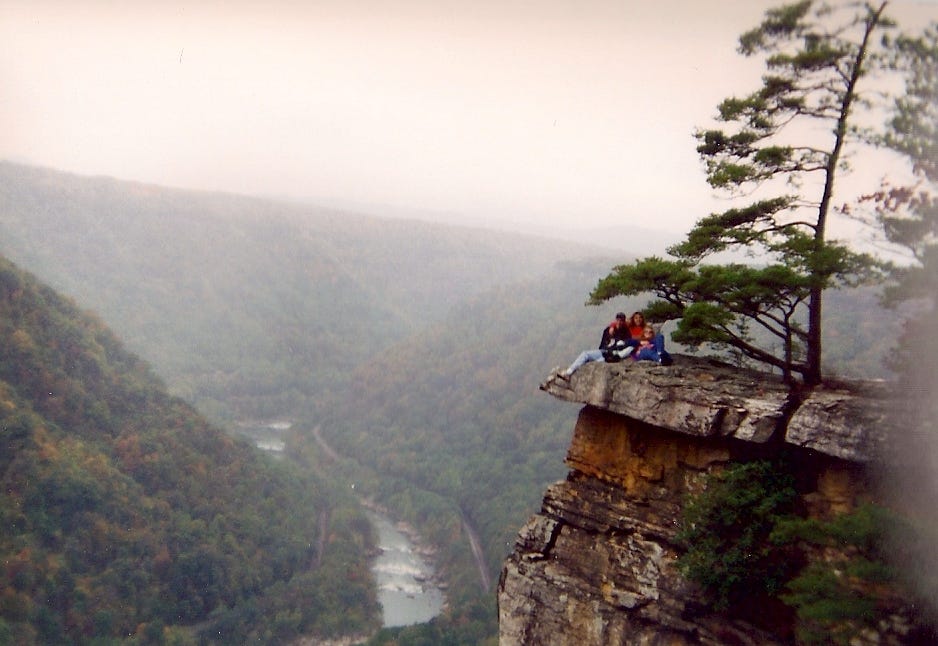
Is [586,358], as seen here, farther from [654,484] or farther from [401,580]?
[401,580]

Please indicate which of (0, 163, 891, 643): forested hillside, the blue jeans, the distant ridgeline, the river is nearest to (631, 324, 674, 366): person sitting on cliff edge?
the blue jeans

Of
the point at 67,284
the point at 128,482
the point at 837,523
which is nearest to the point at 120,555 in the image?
the point at 128,482

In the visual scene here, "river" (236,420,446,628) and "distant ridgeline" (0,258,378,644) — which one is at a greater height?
"distant ridgeline" (0,258,378,644)

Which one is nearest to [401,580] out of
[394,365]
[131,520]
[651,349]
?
[131,520]

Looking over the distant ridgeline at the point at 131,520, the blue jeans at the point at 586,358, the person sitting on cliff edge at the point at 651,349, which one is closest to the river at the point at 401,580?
the distant ridgeline at the point at 131,520

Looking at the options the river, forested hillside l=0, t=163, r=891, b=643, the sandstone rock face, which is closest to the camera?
the sandstone rock face

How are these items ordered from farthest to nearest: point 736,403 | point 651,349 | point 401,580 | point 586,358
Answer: point 401,580 → point 586,358 → point 651,349 → point 736,403

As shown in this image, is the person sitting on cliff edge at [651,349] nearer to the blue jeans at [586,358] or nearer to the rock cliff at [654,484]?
the rock cliff at [654,484]

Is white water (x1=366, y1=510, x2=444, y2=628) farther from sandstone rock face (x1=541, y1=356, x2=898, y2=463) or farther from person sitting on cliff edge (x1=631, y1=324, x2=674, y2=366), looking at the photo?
sandstone rock face (x1=541, y1=356, x2=898, y2=463)
